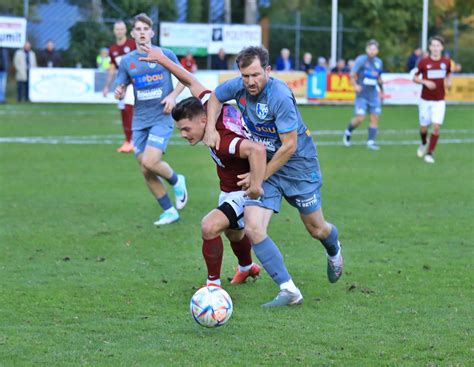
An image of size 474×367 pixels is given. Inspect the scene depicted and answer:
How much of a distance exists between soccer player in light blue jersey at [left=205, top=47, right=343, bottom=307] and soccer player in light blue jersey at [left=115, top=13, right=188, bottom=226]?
368cm

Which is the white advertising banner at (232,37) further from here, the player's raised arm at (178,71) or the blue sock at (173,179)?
the player's raised arm at (178,71)

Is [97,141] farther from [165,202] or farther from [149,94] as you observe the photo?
[165,202]

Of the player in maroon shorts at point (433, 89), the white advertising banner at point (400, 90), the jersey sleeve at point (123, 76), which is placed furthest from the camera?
the white advertising banner at point (400, 90)

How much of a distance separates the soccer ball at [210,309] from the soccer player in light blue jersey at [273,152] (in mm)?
685

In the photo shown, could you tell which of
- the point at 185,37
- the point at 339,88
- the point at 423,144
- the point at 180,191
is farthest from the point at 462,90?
the point at 180,191

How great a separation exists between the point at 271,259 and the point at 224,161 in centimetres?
78

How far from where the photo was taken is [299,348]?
6039 millimetres

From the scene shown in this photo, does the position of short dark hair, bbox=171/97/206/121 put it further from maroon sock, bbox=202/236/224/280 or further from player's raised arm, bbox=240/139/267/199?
maroon sock, bbox=202/236/224/280

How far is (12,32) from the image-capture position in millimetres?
33438

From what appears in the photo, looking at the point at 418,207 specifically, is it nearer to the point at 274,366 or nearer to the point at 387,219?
the point at 387,219

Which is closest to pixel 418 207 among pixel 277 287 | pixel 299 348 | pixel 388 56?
pixel 277 287

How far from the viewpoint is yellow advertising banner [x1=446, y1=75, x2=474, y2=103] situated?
35688 mm

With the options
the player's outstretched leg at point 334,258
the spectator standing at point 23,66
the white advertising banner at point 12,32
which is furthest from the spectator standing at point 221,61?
the player's outstretched leg at point 334,258

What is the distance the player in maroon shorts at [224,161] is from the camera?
6.79 metres
